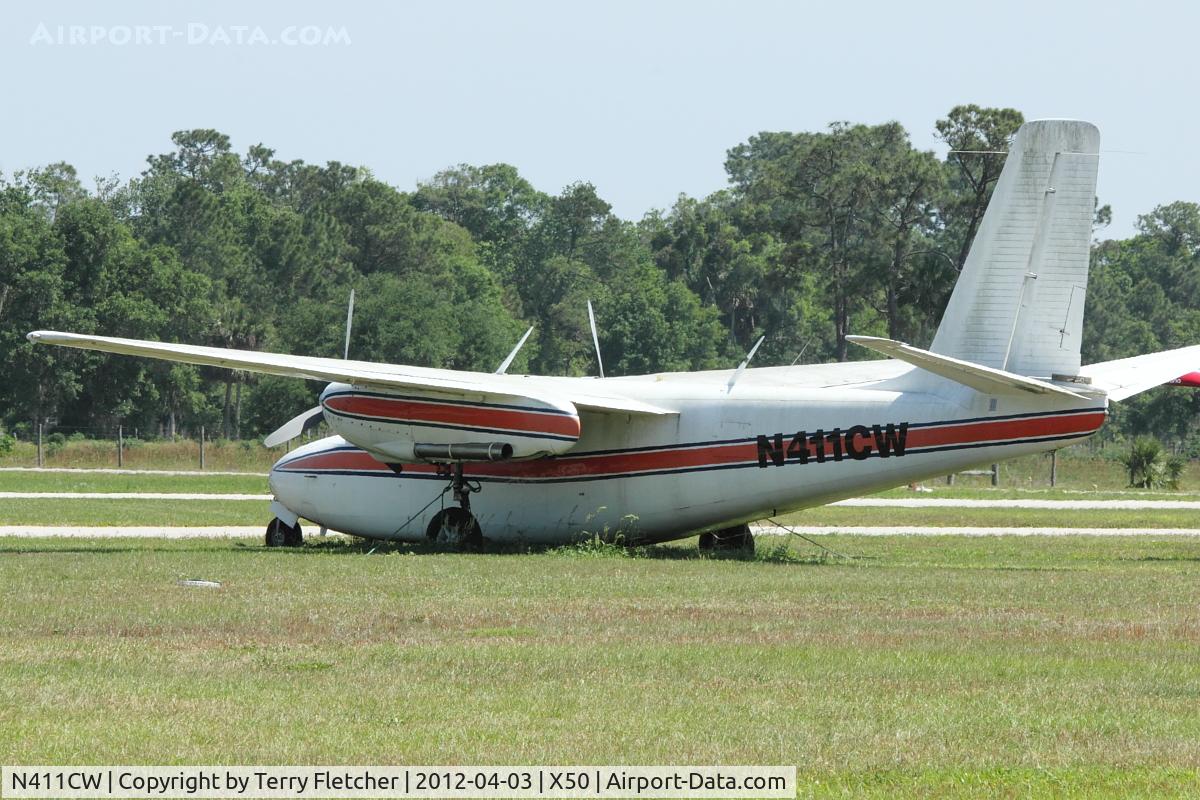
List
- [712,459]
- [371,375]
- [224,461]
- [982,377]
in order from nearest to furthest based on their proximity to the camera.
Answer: [982,377] → [371,375] → [712,459] → [224,461]

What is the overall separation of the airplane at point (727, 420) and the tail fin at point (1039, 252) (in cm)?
2

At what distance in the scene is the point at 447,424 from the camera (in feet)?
77.8

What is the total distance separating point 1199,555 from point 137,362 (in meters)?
58.8

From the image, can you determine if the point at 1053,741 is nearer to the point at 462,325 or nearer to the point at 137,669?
the point at 137,669

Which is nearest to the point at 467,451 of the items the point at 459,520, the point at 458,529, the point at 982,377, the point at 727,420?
the point at 459,520

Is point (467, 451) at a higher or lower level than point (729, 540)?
higher

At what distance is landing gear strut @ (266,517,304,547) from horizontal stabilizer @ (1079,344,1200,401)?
41.7ft

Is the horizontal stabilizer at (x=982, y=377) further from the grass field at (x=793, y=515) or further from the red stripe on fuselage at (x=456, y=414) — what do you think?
the grass field at (x=793, y=515)

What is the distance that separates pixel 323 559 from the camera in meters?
22.2

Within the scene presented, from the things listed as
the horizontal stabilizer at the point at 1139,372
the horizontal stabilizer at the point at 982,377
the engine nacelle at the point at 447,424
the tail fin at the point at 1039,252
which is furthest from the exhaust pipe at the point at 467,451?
the horizontal stabilizer at the point at 1139,372

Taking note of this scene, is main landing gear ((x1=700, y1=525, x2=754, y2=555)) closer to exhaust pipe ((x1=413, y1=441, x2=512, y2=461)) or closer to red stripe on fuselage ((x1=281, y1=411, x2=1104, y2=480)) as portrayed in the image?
red stripe on fuselage ((x1=281, y1=411, x2=1104, y2=480))

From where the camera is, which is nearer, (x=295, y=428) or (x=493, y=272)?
(x=295, y=428)

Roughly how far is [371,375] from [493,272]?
9352 cm

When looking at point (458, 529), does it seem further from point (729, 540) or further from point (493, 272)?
point (493, 272)
